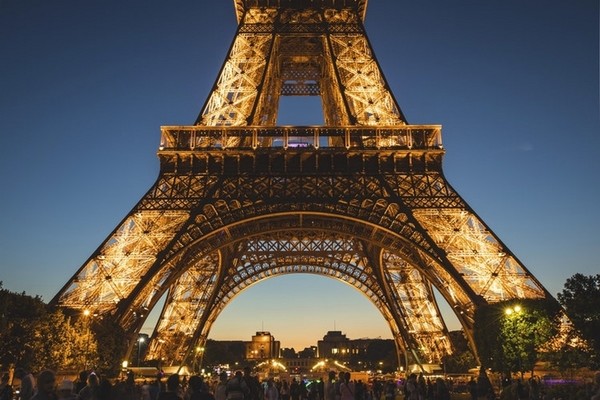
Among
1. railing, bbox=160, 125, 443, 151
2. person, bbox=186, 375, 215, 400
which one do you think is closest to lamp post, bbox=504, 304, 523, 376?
railing, bbox=160, 125, 443, 151

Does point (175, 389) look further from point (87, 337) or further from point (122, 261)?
point (122, 261)

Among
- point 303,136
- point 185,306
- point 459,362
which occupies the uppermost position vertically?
point 303,136

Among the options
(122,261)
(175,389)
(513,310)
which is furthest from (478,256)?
(175,389)

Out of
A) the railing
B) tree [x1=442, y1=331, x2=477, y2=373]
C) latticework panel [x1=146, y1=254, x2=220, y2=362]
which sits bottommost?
tree [x1=442, y1=331, x2=477, y2=373]

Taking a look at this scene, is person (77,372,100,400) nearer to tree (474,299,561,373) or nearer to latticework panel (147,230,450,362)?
tree (474,299,561,373)

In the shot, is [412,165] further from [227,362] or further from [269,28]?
[227,362]

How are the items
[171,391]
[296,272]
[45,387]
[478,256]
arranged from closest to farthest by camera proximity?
[45,387] < [171,391] < [478,256] < [296,272]

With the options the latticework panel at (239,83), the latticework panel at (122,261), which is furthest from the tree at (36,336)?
the latticework panel at (239,83)

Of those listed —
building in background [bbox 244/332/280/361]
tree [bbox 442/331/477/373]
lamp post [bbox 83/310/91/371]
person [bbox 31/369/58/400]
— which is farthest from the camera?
building in background [bbox 244/332/280/361]
